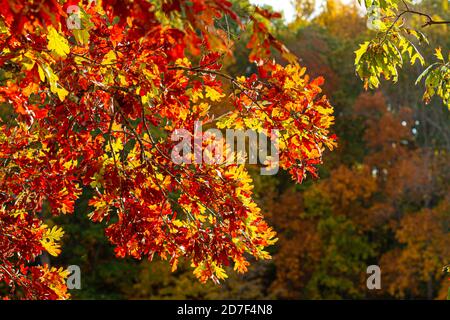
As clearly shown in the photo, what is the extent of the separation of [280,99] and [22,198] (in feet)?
7.39

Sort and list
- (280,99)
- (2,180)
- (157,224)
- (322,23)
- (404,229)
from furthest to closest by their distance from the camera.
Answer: (322,23), (404,229), (2,180), (157,224), (280,99)

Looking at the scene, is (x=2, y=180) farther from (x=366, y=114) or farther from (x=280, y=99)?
(x=366, y=114)

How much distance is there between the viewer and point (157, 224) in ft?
17.3

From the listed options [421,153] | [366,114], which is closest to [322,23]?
[366,114]

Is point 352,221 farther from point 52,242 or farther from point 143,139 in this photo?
point 143,139

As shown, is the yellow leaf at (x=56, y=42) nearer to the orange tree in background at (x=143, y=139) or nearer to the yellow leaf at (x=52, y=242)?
the orange tree in background at (x=143, y=139)

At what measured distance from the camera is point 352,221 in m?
23.1

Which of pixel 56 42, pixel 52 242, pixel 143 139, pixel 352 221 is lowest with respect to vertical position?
pixel 52 242

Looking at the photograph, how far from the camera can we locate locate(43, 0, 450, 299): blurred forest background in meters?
20.1

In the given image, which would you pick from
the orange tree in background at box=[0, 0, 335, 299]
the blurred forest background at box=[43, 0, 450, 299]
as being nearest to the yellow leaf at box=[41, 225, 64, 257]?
the orange tree in background at box=[0, 0, 335, 299]

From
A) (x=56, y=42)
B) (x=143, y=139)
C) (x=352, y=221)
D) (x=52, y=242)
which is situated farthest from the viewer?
(x=352, y=221)

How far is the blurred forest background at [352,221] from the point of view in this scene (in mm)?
20141

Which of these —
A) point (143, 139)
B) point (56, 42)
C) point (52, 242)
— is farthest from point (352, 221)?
point (56, 42)

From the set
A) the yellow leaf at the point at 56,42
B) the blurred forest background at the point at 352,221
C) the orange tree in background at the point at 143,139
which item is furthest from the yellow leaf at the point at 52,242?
the blurred forest background at the point at 352,221
